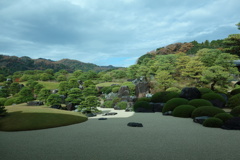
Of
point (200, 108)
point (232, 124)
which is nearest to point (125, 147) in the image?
point (232, 124)

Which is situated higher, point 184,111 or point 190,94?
point 190,94

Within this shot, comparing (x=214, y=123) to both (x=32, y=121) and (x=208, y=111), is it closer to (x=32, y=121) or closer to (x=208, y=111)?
(x=208, y=111)

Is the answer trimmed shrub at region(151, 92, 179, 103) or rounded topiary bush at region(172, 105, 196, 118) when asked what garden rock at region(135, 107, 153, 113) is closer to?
trimmed shrub at region(151, 92, 179, 103)

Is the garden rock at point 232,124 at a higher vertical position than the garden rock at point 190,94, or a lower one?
lower

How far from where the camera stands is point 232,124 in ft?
21.3

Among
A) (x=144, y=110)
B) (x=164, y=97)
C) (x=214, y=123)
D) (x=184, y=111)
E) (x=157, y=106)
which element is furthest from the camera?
(x=164, y=97)

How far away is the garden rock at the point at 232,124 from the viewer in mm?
6383

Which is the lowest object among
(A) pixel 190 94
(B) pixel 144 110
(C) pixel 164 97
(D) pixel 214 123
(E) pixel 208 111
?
(B) pixel 144 110

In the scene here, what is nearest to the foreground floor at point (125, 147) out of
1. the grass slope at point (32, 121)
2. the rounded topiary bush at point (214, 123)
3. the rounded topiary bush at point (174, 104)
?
the rounded topiary bush at point (214, 123)

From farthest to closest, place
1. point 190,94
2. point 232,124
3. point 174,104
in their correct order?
1. point 190,94
2. point 174,104
3. point 232,124

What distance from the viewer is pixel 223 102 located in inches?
500

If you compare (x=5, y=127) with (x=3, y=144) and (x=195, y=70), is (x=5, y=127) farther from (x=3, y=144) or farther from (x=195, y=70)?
(x=195, y=70)

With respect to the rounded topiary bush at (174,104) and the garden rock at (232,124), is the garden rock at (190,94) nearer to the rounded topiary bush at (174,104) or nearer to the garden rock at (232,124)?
the rounded topiary bush at (174,104)

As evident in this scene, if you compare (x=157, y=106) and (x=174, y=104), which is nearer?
(x=174, y=104)
